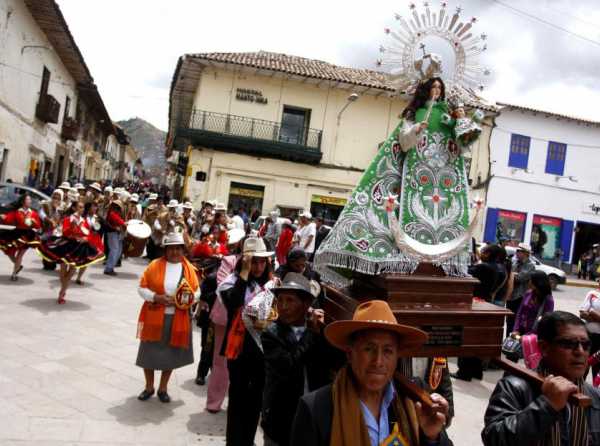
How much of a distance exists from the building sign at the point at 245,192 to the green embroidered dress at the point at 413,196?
802 inches

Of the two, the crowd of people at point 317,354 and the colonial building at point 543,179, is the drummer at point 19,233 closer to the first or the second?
the crowd of people at point 317,354

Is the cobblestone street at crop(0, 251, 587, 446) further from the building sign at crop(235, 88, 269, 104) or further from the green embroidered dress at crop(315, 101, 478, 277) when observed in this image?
the building sign at crop(235, 88, 269, 104)

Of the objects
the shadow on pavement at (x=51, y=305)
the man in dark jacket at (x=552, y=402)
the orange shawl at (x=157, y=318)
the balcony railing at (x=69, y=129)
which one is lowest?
the shadow on pavement at (x=51, y=305)

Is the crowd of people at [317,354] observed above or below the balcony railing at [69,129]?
below

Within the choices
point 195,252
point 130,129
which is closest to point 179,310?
point 195,252

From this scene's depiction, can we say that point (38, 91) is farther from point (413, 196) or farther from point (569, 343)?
point (569, 343)

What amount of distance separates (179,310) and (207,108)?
18572mm

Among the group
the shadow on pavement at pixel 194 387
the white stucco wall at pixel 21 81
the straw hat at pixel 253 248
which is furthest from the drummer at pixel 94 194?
the straw hat at pixel 253 248

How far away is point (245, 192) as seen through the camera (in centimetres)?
2305

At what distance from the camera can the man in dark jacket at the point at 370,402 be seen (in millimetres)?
1860

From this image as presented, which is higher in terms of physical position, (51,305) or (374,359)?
(374,359)

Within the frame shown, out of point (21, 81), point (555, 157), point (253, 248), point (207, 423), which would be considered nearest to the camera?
point (253, 248)

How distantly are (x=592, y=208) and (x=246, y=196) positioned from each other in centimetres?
1787

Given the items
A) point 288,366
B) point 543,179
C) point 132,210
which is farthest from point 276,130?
point 288,366
